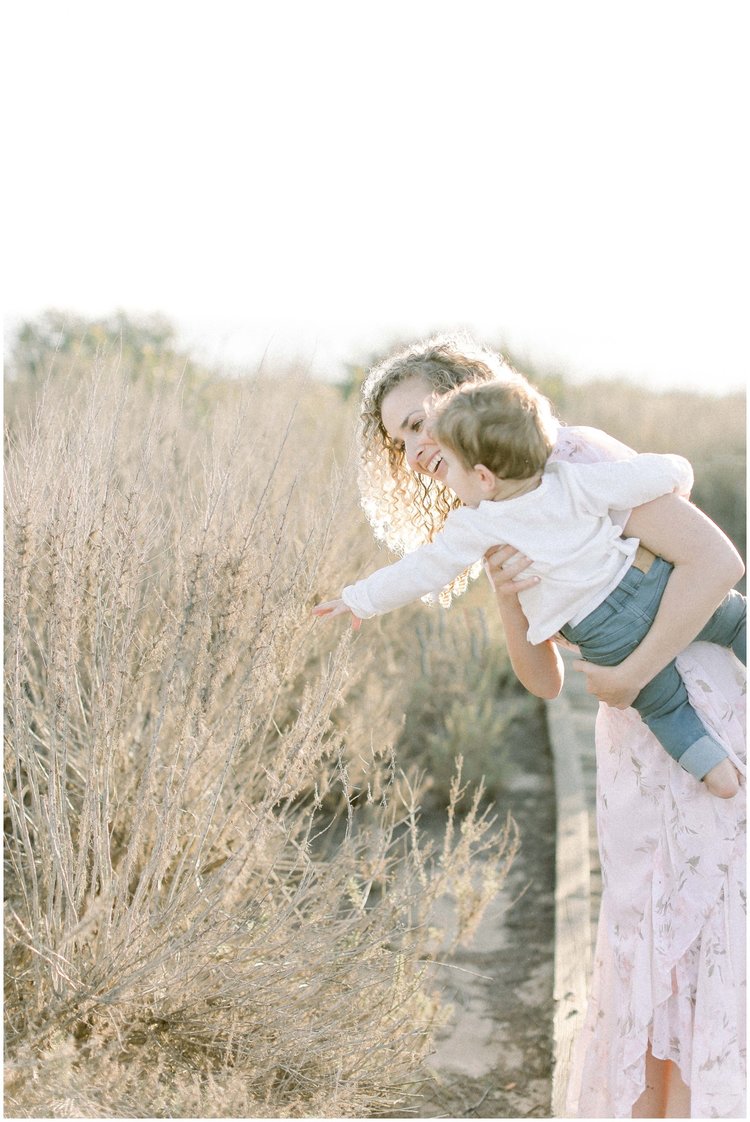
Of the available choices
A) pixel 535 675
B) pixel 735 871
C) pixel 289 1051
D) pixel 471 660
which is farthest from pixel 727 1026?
pixel 471 660

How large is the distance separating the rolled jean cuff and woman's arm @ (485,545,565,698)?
0.30 meters

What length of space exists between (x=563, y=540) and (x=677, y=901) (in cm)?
74

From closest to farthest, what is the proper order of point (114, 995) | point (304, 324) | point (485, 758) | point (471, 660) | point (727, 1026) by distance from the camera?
1. point (727, 1026)
2. point (114, 995)
3. point (304, 324)
4. point (485, 758)
5. point (471, 660)

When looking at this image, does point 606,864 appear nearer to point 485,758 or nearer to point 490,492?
point 490,492

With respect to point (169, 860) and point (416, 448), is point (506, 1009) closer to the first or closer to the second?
point (169, 860)

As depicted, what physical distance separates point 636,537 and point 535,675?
399mm

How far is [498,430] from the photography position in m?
2.12

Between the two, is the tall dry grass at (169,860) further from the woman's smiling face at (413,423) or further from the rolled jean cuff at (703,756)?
the rolled jean cuff at (703,756)

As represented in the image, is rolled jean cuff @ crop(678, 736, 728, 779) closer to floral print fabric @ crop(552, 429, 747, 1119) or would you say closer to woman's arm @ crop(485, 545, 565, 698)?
floral print fabric @ crop(552, 429, 747, 1119)

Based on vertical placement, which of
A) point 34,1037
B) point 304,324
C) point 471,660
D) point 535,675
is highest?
point 304,324

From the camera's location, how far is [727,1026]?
84.9 inches

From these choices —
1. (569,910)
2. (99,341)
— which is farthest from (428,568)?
(99,341)

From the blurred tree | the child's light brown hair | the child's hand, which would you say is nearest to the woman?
the child's light brown hair

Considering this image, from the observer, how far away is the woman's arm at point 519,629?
218 centimetres
